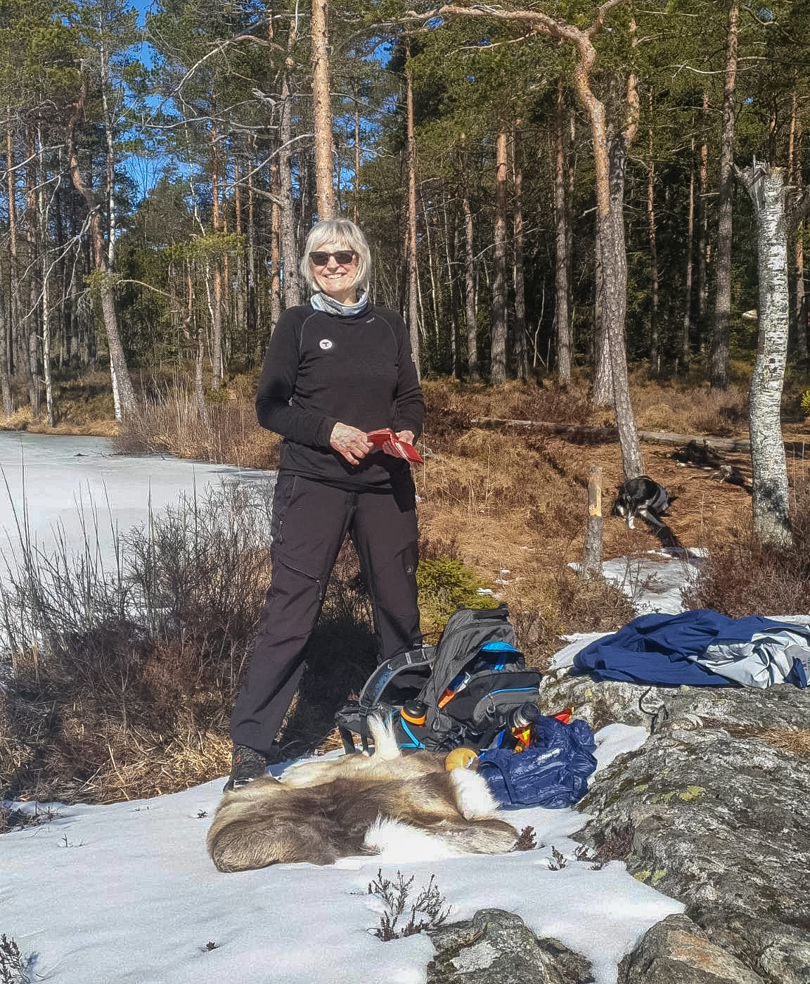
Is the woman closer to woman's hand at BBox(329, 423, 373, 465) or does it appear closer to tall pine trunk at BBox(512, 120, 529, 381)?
woman's hand at BBox(329, 423, 373, 465)

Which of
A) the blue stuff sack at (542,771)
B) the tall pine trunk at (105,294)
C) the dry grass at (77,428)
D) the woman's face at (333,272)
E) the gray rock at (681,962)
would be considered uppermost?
the tall pine trunk at (105,294)

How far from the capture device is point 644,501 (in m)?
8.66

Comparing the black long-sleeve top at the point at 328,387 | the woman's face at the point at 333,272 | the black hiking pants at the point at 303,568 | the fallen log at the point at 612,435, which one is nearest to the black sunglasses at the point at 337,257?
the woman's face at the point at 333,272

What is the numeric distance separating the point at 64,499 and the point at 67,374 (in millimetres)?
26870

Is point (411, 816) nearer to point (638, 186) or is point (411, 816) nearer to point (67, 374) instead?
point (638, 186)

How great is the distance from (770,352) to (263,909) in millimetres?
6108

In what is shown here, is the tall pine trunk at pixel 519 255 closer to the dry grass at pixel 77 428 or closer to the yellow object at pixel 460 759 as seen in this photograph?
the dry grass at pixel 77 428

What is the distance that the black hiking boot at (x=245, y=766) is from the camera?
2.88 m

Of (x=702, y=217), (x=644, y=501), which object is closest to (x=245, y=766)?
(x=644, y=501)

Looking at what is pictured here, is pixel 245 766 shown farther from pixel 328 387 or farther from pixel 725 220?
pixel 725 220

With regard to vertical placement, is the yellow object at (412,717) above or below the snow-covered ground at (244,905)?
above

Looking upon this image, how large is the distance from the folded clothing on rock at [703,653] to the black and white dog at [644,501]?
479cm

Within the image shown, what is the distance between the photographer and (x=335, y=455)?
301 cm

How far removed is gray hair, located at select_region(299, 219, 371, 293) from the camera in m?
3.08
